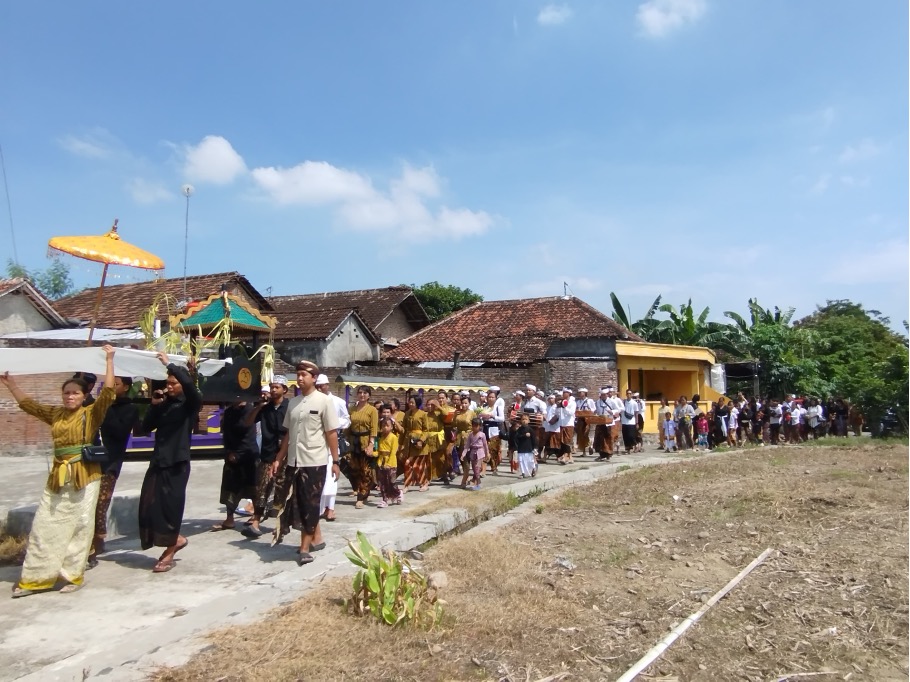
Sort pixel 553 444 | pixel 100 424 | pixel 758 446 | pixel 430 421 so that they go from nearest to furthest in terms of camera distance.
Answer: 1. pixel 100 424
2. pixel 430 421
3. pixel 553 444
4. pixel 758 446

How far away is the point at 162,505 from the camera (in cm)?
597

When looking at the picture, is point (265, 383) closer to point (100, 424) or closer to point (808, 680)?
point (100, 424)

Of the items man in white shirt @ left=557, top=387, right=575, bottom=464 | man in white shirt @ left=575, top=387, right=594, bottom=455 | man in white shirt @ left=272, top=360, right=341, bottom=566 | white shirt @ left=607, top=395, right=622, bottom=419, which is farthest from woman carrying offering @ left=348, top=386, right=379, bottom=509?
white shirt @ left=607, top=395, right=622, bottom=419

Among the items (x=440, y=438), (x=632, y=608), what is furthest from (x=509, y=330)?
(x=632, y=608)

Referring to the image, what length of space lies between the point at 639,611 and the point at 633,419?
12.7 metres

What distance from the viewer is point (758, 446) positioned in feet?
66.3

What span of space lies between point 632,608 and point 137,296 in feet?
73.3

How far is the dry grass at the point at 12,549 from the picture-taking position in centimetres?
623

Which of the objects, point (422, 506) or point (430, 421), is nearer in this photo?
point (422, 506)

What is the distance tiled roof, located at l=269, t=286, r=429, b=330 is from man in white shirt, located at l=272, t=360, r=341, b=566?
24.5 metres

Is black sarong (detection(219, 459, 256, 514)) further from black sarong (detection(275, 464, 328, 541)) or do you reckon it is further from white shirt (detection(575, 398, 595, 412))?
white shirt (detection(575, 398, 595, 412))

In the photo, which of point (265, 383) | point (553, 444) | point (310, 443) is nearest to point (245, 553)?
point (310, 443)

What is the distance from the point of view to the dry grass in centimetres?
623

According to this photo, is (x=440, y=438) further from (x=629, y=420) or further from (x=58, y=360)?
(x=629, y=420)
